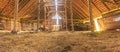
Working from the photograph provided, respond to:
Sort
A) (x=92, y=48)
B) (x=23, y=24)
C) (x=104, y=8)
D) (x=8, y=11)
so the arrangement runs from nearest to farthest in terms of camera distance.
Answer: (x=92, y=48) < (x=104, y=8) < (x=8, y=11) < (x=23, y=24)

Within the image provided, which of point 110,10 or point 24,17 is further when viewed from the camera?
point 24,17

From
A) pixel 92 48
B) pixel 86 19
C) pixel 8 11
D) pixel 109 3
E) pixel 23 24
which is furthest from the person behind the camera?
pixel 23 24

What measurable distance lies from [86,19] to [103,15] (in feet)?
20.2

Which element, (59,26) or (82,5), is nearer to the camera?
(82,5)

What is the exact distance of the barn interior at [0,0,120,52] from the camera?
9055mm

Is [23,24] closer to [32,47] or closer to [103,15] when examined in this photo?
[103,15]

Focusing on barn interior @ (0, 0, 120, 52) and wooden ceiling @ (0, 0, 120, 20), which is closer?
barn interior @ (0, 0, 120, 52)

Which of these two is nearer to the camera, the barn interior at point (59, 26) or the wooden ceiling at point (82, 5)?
the barn interior at point (59, 26)

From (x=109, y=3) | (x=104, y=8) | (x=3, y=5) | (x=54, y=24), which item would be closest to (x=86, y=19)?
(x=54, y=24)

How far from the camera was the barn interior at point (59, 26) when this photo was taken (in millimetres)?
9055

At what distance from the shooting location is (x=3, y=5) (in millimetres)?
21859

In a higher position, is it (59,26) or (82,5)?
(82,5)

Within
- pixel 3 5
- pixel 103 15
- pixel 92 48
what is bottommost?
pixel 92 48

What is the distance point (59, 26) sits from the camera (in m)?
29.4
